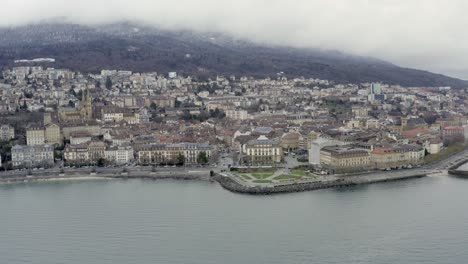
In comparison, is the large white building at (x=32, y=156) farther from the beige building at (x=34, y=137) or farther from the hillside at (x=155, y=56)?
the hillside at (x=155, y=56)

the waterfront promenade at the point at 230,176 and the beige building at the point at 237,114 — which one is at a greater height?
the beige building at the point at 237,114

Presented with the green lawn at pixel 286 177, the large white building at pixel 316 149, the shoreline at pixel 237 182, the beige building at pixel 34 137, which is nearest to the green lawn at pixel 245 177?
the shoreline at pixel 237 182

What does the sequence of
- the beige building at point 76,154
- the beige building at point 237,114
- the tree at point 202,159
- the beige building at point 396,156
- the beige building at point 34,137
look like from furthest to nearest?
1. the beige building at point 237,114
2. the beige building at point 34,137
3. the beige building at point 76,154
4. the tree at point 202,159
5. the beige building at point 396,156

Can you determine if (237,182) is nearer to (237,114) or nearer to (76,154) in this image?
(76,154)

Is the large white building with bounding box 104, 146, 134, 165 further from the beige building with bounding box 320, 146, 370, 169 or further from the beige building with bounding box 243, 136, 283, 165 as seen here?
the beige building with bounding box 320, 146, 370, 169

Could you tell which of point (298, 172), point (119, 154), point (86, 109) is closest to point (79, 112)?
point (86, 109)
